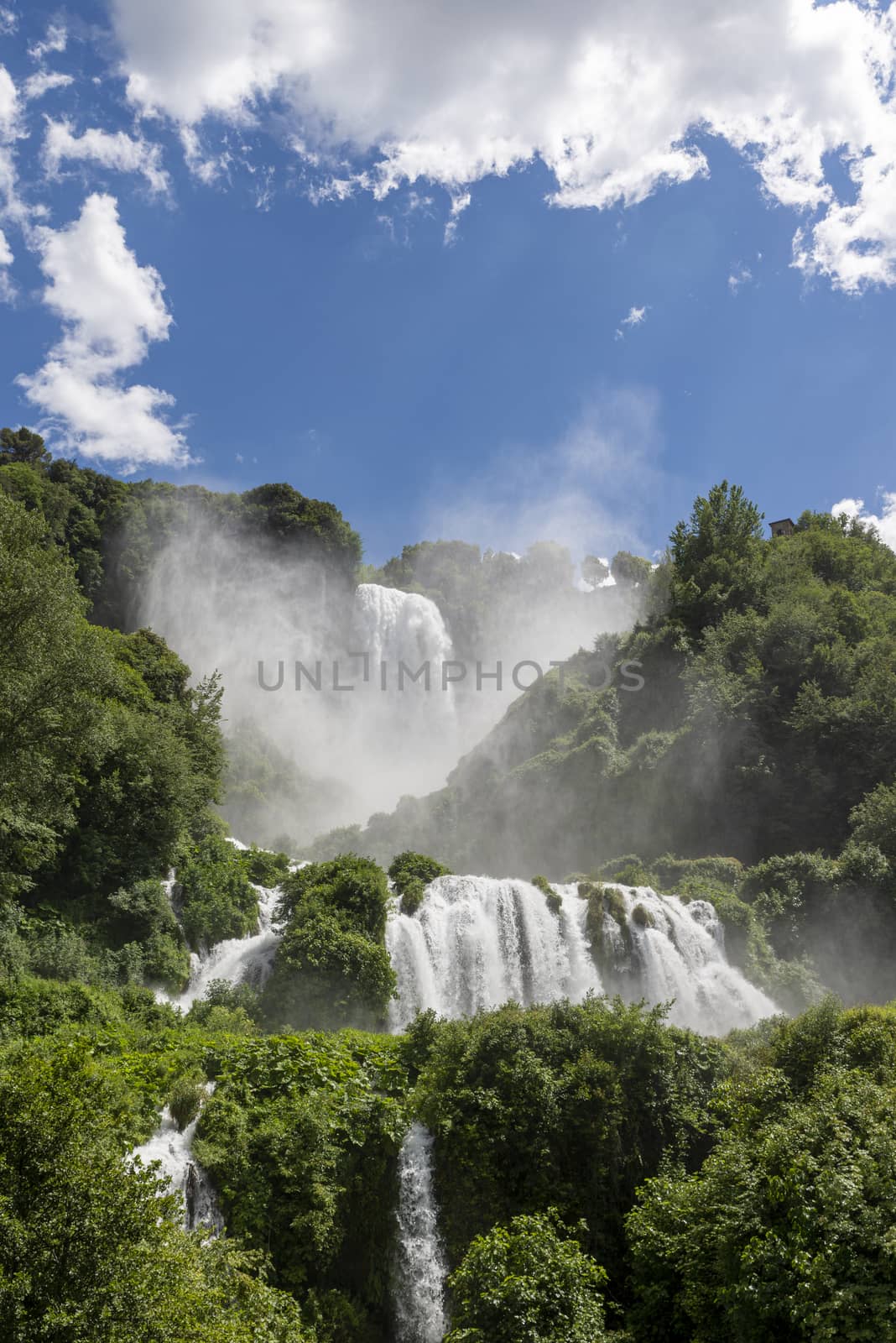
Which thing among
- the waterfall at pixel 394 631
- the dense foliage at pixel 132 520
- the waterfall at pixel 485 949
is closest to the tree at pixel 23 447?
the dense foliage at pixel 132 520

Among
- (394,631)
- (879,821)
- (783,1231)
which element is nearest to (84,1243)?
(783,1231)

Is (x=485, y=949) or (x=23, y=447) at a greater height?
(x=23, y=447)

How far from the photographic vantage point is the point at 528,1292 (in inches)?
383

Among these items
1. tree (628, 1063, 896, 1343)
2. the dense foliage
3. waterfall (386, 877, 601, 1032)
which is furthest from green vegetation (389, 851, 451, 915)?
the dense foliage

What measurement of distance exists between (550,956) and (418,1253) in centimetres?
1510

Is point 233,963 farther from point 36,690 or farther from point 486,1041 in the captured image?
point 486,1041

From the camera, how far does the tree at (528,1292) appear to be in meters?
9.61

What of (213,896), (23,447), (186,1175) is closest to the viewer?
(186,1175)

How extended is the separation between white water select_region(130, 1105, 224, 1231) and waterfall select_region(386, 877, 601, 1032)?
42.1 feet

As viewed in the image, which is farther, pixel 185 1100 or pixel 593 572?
pixel 593 572

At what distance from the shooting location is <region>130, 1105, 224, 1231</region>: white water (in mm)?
11961

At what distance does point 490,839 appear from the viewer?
50281mm

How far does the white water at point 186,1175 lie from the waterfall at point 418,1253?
3.32 m

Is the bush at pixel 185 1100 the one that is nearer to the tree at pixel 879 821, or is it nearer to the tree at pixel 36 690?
the tree at pixel 36 690
